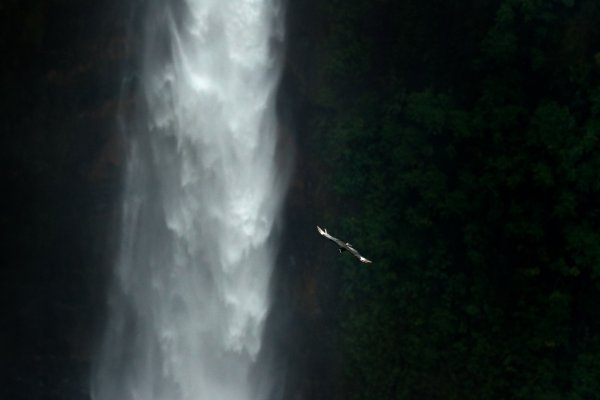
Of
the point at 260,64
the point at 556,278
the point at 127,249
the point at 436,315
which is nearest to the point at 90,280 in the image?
the point at 127,249

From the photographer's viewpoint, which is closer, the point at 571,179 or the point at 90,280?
the point at 571,179

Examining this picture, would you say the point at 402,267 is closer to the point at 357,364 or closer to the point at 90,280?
the point at 357,364

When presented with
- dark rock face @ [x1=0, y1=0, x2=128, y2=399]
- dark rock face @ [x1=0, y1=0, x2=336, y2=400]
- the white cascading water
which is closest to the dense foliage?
dark rock face @ [x1=0, y1=0, x2=336, y2=400]

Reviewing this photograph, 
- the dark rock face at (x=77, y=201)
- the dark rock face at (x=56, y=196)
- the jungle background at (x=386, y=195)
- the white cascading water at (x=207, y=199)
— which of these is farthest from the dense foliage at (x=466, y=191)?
the dark rock face at (x=56, y=196)

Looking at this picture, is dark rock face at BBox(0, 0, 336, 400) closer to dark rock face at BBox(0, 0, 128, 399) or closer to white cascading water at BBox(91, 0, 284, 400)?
dark rock face at BBox(0, 0, 128, 399)

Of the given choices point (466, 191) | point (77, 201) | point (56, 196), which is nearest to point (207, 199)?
point (77, 201)
